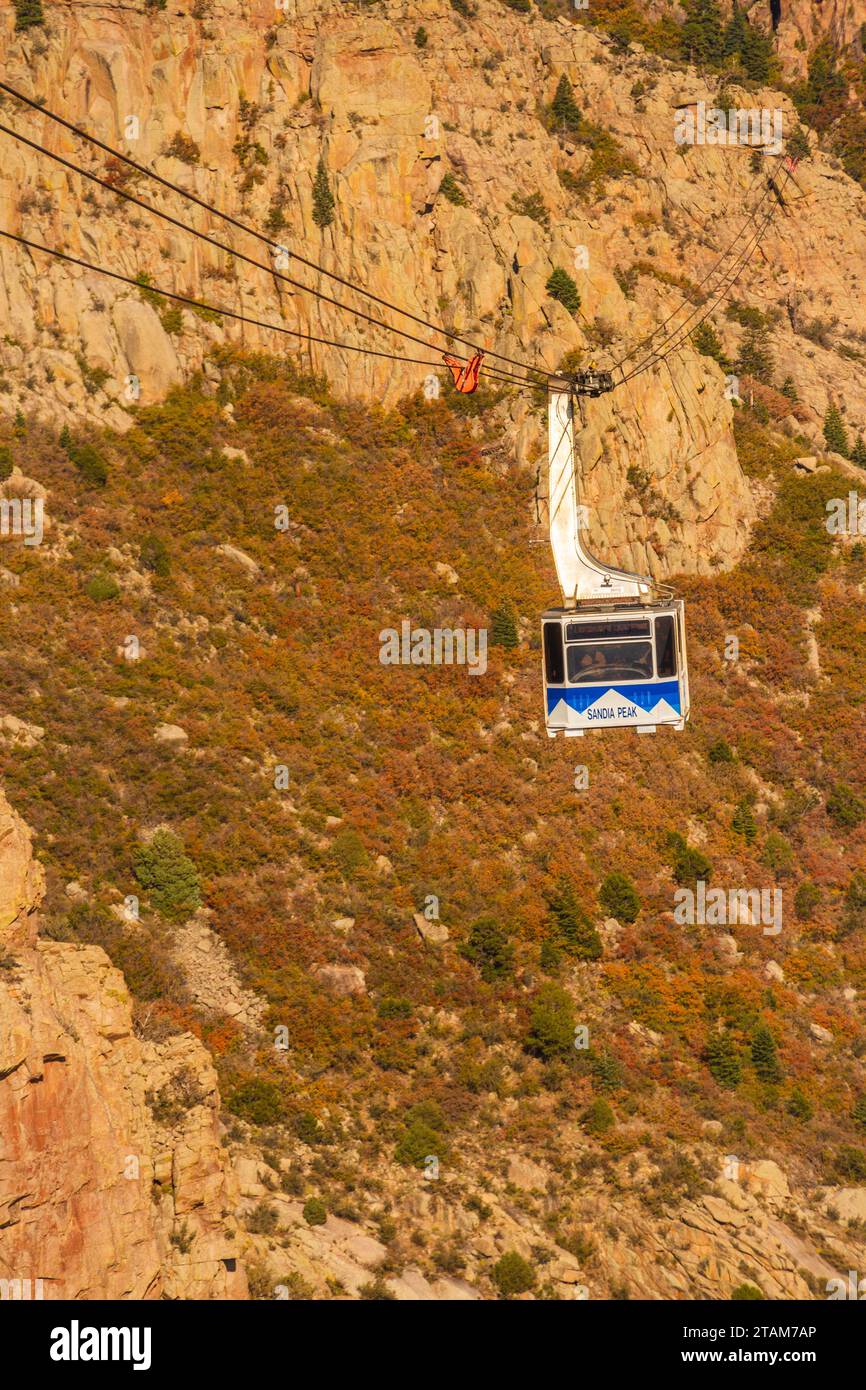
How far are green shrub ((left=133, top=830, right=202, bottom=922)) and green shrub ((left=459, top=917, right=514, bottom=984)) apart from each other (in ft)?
22.6

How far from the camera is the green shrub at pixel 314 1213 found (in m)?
28.8

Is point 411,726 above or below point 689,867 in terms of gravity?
above

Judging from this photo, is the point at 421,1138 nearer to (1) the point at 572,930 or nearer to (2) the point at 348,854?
(1) the point at 572,930

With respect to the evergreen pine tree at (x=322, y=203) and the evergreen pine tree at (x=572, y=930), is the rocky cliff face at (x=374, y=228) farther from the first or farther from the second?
the evergreen pine tree at (x=572, y=930)

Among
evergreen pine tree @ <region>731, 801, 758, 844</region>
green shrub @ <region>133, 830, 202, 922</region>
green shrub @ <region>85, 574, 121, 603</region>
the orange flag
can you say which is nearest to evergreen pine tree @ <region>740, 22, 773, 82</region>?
the orange flag

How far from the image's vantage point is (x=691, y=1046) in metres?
35.9

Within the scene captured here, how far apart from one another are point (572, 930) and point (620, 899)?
6.40 ft

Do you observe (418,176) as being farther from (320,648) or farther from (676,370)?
(320,648)

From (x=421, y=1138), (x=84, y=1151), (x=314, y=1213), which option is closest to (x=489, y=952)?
(x=421, y=1138)

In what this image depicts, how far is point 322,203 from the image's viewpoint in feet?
177

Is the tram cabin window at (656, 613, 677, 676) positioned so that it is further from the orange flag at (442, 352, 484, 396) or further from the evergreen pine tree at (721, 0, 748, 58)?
the evergreen pine tree at (721, 0, 748, 58)

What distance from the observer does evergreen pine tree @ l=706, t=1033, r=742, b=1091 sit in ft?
116

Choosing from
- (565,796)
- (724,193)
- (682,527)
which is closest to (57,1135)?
(565,796)

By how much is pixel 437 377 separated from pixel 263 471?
27.7 feet
